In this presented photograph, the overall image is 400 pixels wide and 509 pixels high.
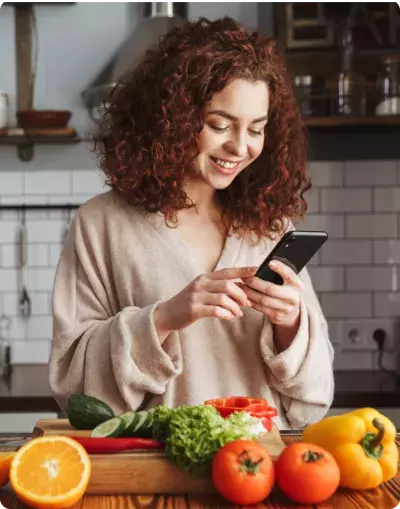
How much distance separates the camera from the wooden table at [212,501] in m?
1.26

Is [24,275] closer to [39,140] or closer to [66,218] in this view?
[66,218]

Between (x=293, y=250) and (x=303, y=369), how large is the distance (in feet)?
1.03

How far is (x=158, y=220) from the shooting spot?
194 cm

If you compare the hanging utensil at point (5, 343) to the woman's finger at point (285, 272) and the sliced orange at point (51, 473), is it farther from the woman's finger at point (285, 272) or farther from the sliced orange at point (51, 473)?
the sliced orange at point (51, 473)

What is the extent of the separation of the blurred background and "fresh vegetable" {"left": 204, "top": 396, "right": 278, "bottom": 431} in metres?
2.04

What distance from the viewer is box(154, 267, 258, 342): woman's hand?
1.61 m

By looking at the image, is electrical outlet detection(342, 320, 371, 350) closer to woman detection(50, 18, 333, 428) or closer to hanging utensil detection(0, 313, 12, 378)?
hanging utensil detection(0, 313, 12, 378)

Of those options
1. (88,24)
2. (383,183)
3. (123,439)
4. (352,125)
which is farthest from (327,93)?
(123,439)

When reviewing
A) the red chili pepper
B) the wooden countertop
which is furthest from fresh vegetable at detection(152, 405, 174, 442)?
the wooden countertop

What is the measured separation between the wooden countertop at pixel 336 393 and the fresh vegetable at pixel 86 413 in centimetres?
163

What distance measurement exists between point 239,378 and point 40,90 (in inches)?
87.6

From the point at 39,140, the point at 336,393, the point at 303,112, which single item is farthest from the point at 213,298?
the point at 39,140

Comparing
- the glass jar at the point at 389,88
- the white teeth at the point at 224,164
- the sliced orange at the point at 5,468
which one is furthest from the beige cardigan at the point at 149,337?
the glass jar at the point at 389,88

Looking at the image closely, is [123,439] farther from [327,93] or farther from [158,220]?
[327,93]
